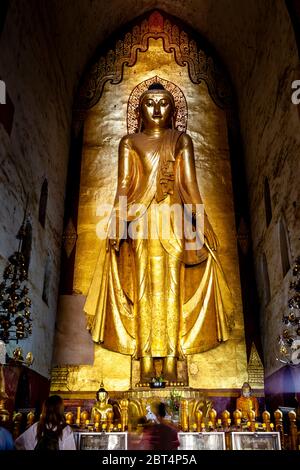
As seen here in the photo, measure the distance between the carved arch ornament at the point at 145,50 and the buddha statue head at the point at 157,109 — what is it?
49.0 inches

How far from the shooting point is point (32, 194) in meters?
7.01

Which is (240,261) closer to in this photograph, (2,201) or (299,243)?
(299,243)

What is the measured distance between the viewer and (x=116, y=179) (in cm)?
888

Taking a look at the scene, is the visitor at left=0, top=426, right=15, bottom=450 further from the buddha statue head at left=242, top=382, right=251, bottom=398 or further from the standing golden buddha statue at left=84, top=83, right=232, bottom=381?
the buddha statue head at left=242, top=382, right=251, bottom=398

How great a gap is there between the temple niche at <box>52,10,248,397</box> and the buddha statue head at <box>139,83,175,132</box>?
0.64m

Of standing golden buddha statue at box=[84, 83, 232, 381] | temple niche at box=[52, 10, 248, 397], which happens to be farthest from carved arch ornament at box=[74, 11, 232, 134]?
standing golden buddha statue at box=[84, 83, 232, 381]

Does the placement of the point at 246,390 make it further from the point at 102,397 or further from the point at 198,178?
the point at 198,178

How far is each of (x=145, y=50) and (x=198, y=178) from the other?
295cm

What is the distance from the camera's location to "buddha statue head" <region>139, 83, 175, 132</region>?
28.5 ft

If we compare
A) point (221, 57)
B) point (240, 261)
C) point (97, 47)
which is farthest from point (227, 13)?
point (240, 261)

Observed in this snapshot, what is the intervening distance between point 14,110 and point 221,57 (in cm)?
498

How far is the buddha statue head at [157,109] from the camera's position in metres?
8.70
